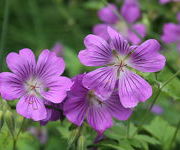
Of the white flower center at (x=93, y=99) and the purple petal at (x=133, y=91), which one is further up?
the purple petal at (x=133, y=91)

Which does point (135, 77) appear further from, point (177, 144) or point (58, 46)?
point (58, 46)

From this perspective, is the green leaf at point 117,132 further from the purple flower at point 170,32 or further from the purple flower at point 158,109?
the purple flower at point 158,109

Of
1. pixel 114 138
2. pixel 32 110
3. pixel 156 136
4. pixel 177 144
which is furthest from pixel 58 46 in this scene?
pixel 32 110

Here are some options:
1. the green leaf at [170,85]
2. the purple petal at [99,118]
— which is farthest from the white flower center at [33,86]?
the green leaf at [170,85]

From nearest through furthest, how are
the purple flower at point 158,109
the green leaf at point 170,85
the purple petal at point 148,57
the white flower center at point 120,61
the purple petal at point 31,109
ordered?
the purple petal at point 31,109
the purple petal at point 148,57
the white flower center at point 120,61
the green leaf at point 170,85
the purple flower at point 158,109

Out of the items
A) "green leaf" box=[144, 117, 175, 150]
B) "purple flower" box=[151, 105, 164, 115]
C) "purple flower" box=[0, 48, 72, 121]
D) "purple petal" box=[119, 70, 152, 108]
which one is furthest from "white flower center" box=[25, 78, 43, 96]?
"purple flower" box=[151, 105, 164, 115]

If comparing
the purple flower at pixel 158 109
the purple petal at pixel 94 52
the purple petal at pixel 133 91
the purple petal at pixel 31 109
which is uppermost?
the purple petal at pixel 94 52

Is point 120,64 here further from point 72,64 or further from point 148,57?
point 72,64
